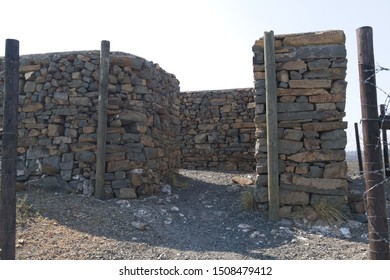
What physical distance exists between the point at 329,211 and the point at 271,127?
1605 millimetres

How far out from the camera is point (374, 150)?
2.89m

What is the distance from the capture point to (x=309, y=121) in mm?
5500

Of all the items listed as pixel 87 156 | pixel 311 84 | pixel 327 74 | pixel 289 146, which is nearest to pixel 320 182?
pixel 289 146

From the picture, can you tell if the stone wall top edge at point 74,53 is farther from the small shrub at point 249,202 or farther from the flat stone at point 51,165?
the small shrub at point 249,202

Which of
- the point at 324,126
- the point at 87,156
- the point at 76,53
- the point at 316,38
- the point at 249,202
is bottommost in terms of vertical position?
the point at 249,202

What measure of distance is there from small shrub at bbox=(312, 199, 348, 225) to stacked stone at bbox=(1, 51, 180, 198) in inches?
130

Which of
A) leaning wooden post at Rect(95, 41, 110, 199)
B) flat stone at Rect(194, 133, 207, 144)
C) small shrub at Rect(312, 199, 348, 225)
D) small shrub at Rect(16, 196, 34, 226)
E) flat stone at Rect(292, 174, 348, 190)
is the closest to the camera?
small shrub at Rect(16, 196, 34, 226)

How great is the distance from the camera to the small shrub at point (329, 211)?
5137mm

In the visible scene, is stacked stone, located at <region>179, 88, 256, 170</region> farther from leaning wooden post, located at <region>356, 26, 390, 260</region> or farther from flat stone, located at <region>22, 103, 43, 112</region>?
leaning wooden post, located at <region>356, 26, 390, 260</region>

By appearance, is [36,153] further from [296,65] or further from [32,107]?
[296,65]

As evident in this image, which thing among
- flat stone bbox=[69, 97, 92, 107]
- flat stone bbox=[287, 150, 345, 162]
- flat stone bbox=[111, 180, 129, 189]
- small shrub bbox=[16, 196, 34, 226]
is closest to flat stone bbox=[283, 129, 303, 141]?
flat stone bbox=[287, 150, 345, 162]

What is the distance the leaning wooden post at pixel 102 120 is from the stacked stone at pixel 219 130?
528 centimetres

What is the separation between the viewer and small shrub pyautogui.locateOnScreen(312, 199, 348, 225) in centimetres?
514

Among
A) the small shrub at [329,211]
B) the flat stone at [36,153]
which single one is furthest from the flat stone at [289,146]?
the flat stone at [36,153]
